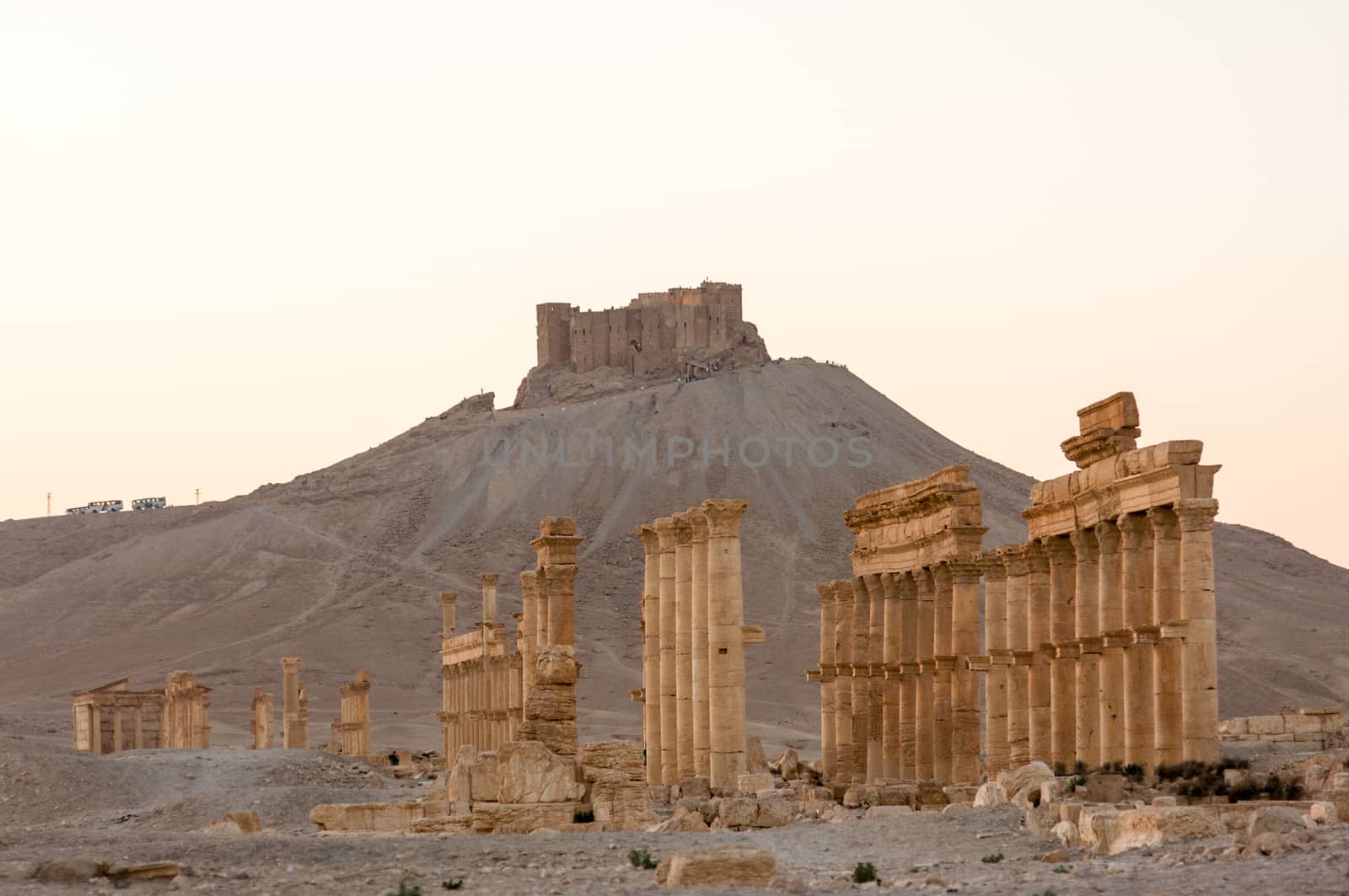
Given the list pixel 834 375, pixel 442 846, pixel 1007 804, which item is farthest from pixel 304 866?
pixel 834 375

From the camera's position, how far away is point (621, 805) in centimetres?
2867

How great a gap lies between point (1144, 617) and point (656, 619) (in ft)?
54.4

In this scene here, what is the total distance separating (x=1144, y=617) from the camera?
106 ft

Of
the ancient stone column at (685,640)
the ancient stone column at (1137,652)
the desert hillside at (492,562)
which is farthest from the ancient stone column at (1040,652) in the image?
the desert hillside at (492,562)

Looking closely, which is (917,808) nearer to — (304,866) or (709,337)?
(304,866)

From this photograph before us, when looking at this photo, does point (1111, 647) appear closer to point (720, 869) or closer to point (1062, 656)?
point (1062, 656)

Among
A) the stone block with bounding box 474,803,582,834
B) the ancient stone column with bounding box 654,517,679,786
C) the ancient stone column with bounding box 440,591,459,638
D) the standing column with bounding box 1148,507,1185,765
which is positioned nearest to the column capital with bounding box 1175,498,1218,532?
the standing column with bounding box 1148,507,1185,765

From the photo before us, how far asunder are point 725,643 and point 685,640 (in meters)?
3.52

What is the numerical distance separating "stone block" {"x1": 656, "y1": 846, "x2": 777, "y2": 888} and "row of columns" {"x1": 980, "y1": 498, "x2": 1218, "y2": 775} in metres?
12.0

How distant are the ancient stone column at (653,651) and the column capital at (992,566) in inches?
322

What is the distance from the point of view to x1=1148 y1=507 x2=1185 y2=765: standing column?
30.7 m

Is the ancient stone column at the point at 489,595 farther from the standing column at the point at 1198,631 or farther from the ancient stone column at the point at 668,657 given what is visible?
the standing column at the point at 1198,631

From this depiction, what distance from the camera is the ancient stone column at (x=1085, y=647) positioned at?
112ft

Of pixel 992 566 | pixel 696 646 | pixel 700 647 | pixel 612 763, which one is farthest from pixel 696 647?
pixel 612 763
